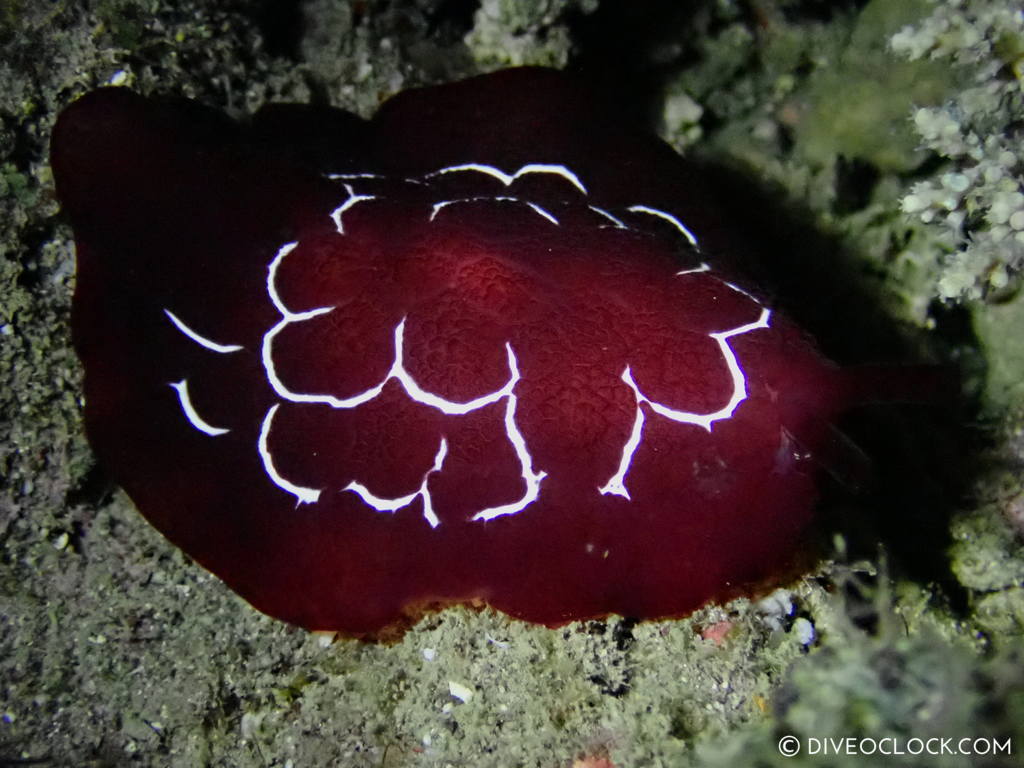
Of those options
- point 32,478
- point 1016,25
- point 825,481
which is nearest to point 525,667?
point 825,481

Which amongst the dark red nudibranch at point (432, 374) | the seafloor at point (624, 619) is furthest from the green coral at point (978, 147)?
the dark red nudibranch at point (432, 374)

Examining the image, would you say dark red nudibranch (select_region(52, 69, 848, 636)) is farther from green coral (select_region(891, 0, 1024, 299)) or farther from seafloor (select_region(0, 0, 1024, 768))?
green coral (select_region(891, 0, 1024, 299))

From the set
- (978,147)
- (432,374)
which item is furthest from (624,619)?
(978,147)

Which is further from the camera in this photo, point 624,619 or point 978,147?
point 978,147

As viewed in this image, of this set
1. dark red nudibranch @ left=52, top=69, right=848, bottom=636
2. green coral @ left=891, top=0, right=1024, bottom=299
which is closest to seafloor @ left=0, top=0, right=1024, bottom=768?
green coral @ left=891, top=0, right=1024, bottom=299

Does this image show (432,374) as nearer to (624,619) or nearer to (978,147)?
(624,619)

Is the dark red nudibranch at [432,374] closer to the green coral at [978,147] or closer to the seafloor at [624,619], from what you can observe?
the seafloor at [624,619]
